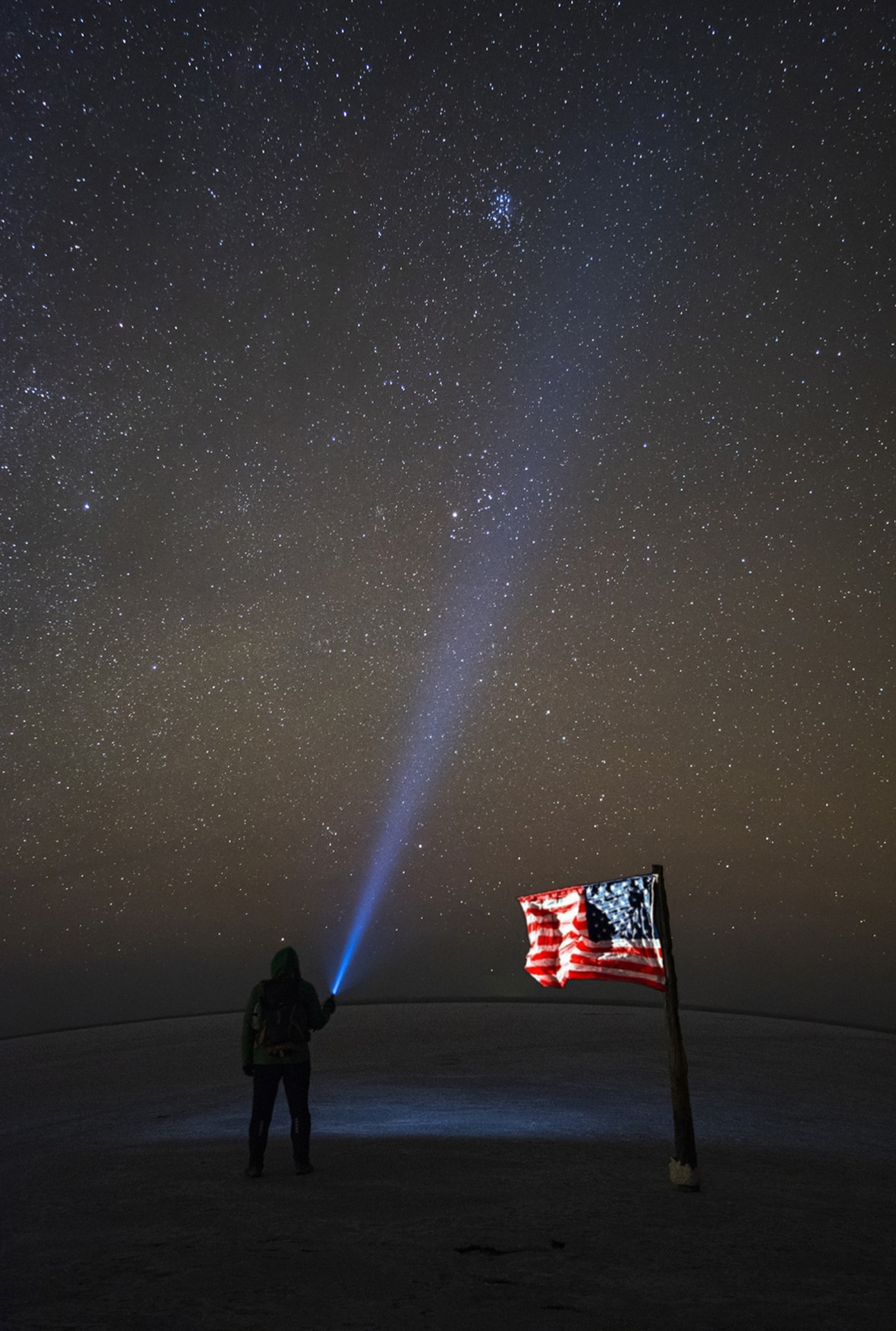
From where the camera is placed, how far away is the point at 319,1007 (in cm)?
857

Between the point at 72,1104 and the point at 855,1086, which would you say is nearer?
the point at 72,1104

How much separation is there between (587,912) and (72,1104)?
1315cm

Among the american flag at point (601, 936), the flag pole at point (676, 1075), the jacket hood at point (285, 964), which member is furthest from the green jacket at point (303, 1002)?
the flag pole at point (676, 1075)

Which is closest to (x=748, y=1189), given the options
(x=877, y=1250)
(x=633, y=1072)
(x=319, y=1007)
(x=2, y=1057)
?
(x=877, y=1250)

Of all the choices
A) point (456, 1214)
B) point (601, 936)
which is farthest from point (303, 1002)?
point (601, 936)

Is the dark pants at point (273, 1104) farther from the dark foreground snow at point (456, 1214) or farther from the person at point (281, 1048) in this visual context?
the dark foreground snow at point (456, 1214)

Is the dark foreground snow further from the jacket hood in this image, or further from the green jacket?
the jacket hood

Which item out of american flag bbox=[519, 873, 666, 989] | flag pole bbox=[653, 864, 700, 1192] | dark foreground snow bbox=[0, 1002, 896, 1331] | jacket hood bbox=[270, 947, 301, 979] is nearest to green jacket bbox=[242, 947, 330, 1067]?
jacket hood bbox=[270, 947, 301, 979]

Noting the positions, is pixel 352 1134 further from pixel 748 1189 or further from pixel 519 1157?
pixel 748 1189

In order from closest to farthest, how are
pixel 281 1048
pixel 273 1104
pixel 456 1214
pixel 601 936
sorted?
pixel 456 1214 → pixel 281 1048 → pixel 273 1104 → pixel 601 936

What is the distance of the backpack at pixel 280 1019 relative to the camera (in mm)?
8109

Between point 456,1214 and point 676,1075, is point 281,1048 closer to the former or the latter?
point 456,1214

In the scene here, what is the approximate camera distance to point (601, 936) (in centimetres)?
887

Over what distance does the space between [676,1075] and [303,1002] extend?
3630 millimetres
